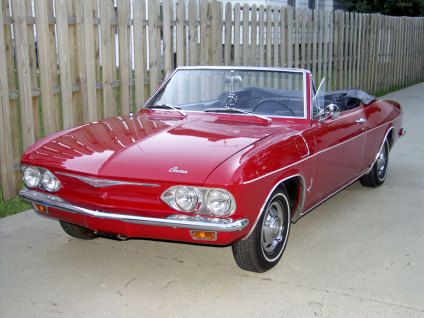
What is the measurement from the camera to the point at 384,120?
253 inches

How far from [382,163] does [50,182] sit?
13.4 feet

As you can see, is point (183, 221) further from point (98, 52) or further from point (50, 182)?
point (98, 52)

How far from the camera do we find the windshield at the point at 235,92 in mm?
5013

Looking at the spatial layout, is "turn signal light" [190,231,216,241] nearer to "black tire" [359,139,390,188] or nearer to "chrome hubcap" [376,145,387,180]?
"black tire" [359,139,390,188]

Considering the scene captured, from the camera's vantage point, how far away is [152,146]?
4098 millimetres

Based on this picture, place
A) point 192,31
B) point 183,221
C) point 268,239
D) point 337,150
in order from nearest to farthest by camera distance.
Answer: point 183,221
point 268,239
point 337,150
point 192,31

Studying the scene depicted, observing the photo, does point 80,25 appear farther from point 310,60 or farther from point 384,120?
point 310,60

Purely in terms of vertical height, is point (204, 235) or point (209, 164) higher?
point (209, 164)

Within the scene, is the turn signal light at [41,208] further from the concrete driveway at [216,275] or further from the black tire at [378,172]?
the black tire at [378,172]

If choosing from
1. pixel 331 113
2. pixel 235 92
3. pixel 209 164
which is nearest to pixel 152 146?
pixel 209 164

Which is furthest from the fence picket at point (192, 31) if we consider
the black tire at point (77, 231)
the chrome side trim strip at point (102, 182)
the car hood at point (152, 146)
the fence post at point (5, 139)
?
the chrome side trim strip at point (102, 182)

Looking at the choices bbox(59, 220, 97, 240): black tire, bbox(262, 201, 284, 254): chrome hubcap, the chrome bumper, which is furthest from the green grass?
bbox(262, 201, 284, 254): chrome hubcap

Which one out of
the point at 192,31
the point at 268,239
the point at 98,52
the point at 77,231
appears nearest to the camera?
the point at 268,239

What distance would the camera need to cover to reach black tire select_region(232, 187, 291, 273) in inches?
156
